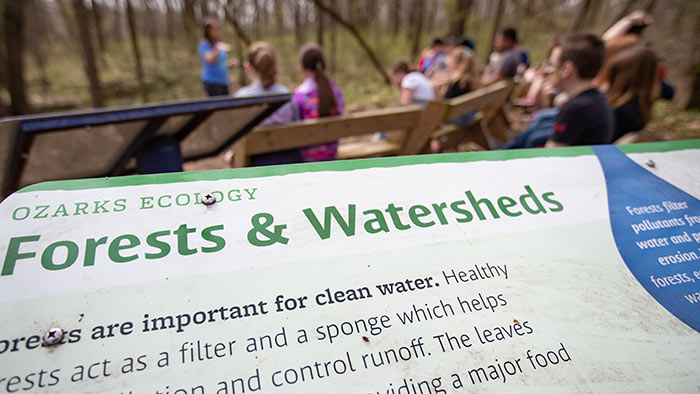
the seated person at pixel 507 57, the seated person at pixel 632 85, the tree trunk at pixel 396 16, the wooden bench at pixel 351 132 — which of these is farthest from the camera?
the tree trunk at pixel 396 16

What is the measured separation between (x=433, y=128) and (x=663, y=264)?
2321mm

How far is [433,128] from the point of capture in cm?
337

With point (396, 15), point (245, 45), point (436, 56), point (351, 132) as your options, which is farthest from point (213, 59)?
point (396, 15)

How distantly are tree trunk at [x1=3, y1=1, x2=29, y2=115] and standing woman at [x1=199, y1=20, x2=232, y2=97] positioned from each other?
3493 millimetres

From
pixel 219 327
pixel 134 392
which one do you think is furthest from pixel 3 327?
pixel 219 327

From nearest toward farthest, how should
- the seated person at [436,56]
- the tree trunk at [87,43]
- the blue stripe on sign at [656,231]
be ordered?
the blue stripe on sign at [656,231], the tree trunk at [87,43], the seated person at [436,56]

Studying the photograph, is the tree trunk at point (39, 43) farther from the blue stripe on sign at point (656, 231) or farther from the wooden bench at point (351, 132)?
the blue stripe on sign at point (656, 231)

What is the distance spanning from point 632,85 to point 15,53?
9.43 meters

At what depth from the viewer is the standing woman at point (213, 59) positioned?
555cm

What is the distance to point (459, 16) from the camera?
353 inches

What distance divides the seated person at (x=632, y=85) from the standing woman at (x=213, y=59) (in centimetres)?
504

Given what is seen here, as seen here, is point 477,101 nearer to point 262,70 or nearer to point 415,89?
point 415,89

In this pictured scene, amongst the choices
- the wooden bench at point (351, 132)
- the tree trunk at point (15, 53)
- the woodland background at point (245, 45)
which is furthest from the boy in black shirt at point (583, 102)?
the tree trunk at point (15, 53)

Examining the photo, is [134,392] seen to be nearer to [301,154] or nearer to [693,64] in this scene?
[301,154]
